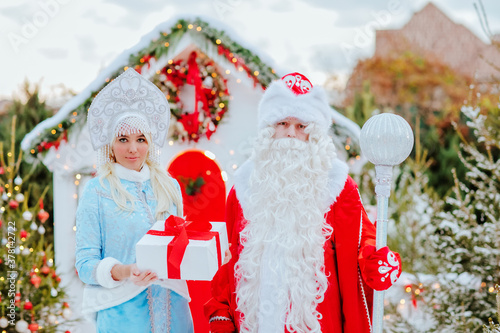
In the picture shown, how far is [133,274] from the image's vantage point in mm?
2289

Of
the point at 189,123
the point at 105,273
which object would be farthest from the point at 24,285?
the point at 105,273

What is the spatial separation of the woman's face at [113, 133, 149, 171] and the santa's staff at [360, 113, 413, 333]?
1179 millimetres

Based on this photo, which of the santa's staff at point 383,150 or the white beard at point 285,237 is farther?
the white beard at point 285,237

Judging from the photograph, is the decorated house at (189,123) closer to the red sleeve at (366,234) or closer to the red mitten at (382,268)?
the red sleeve at (366,234)

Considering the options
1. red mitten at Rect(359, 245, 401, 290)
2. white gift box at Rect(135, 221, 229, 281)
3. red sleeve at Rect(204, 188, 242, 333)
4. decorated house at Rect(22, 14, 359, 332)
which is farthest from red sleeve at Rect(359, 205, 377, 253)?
decorated house at Rect(22, 14, 359, 332)

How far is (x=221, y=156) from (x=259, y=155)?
221cm

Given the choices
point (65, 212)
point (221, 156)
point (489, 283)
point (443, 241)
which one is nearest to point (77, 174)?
point (65, 212)

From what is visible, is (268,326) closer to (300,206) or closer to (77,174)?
(300,206)

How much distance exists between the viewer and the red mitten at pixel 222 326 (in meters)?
2.47

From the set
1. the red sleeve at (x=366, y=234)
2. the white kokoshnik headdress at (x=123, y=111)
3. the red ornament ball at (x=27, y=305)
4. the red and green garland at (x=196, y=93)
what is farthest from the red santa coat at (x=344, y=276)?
the red ornament ball at (x=27, y=305)

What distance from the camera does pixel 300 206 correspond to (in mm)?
2412

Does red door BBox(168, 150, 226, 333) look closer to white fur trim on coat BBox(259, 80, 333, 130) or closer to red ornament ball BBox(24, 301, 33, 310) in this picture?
red ornament ball BBox(24, 301, 33, 310)

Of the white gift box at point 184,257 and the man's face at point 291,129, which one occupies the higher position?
the man's face at point 291,129

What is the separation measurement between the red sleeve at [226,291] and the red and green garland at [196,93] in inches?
83.3
